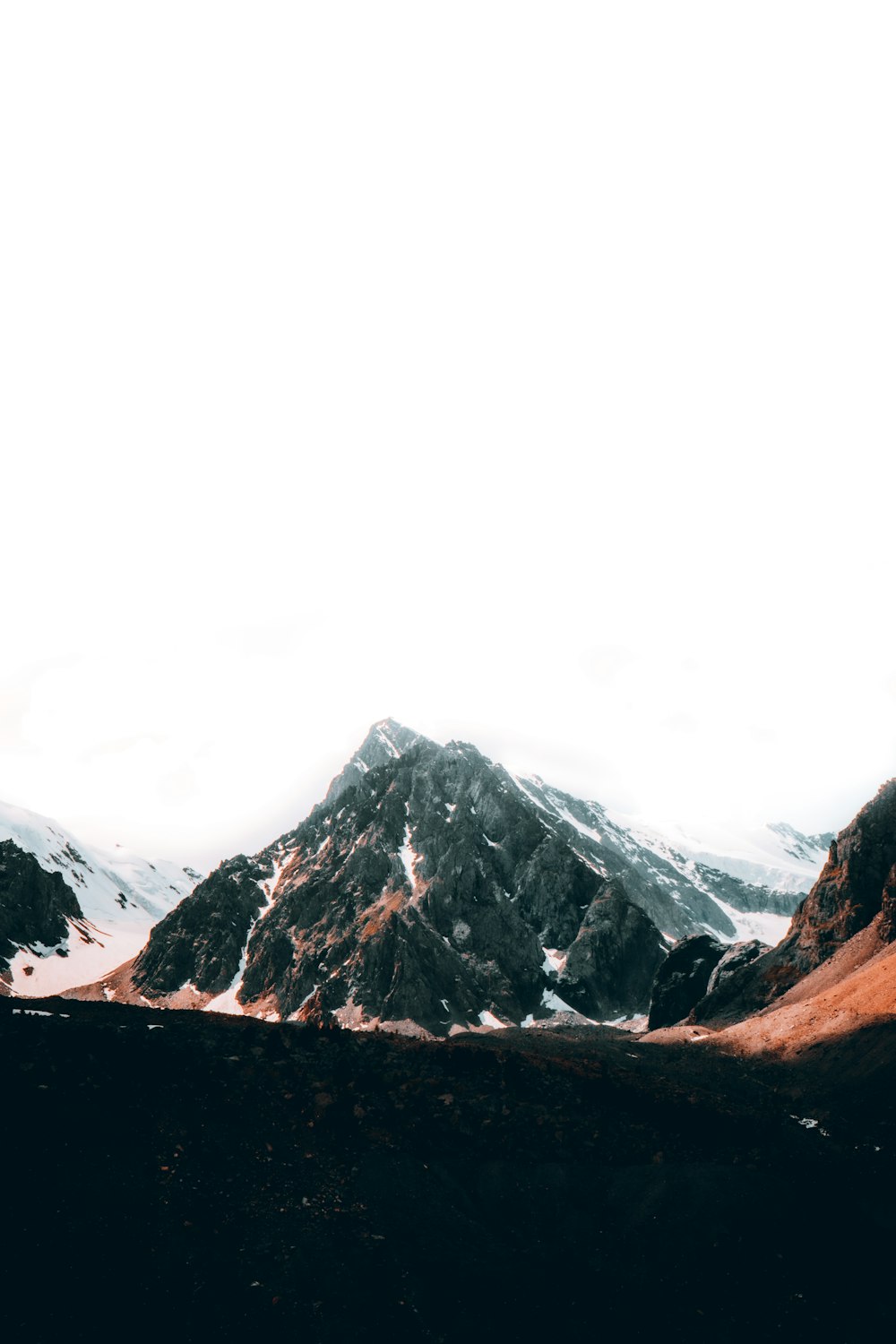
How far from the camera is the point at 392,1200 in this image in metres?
31.4

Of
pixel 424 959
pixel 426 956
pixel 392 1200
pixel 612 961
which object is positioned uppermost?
pixel 392 1200

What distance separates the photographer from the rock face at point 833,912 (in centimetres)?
10919

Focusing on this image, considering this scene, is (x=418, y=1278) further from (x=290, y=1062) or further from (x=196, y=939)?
(x=196, y=939)

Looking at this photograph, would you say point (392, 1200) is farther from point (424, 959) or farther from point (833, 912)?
point (424, 959)

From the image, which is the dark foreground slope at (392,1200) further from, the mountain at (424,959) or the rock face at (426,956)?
the rock face at (426,956)

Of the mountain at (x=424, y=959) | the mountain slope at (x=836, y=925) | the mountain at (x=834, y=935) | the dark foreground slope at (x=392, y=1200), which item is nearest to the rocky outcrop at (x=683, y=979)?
the mountain at (x=834, y=935)

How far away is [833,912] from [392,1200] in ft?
347

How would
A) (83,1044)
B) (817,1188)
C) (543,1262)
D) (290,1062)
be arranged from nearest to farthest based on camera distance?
(543,1262) < (817,1188) < (83,1044) < (290,1062)

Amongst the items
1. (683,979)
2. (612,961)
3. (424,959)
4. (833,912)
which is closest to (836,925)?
(833,912)

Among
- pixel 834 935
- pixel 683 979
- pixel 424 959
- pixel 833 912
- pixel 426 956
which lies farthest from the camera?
pixel 426 956

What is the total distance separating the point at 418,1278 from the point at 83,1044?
83.1ft

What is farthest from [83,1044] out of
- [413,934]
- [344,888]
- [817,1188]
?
[344,888]

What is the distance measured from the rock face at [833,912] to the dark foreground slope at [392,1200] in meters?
65.0

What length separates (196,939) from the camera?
199625mm
